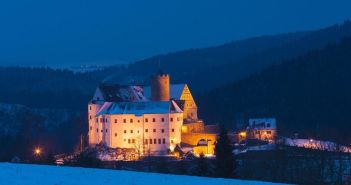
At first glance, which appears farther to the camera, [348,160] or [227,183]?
[348,160]

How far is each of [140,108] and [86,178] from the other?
56062 millimetres

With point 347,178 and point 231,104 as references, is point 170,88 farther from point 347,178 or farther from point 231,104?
point 347,178

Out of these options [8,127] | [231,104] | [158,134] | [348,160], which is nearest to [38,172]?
[348,160]

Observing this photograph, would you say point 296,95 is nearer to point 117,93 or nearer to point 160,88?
point 160,88

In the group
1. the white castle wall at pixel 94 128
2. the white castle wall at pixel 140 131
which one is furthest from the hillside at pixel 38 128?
the white castle wall at pixel 140 131

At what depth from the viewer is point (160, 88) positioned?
3644 inches

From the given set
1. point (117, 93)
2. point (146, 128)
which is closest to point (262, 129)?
point (146, 128)

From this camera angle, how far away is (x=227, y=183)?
27781 millimetres

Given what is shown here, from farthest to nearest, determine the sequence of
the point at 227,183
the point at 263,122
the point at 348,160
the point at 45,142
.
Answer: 1. the point at 45,142
2. the point at 263,122
3. the point at 348,160
4. the point at 227,183

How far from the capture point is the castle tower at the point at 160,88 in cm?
9212

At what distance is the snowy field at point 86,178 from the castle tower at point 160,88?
6103 centimetres

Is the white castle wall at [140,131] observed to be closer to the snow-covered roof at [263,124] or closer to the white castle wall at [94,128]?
the white castle wall at [94,128]

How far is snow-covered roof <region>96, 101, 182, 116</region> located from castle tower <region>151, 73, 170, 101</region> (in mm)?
6436

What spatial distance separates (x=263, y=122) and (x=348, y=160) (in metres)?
47.2
